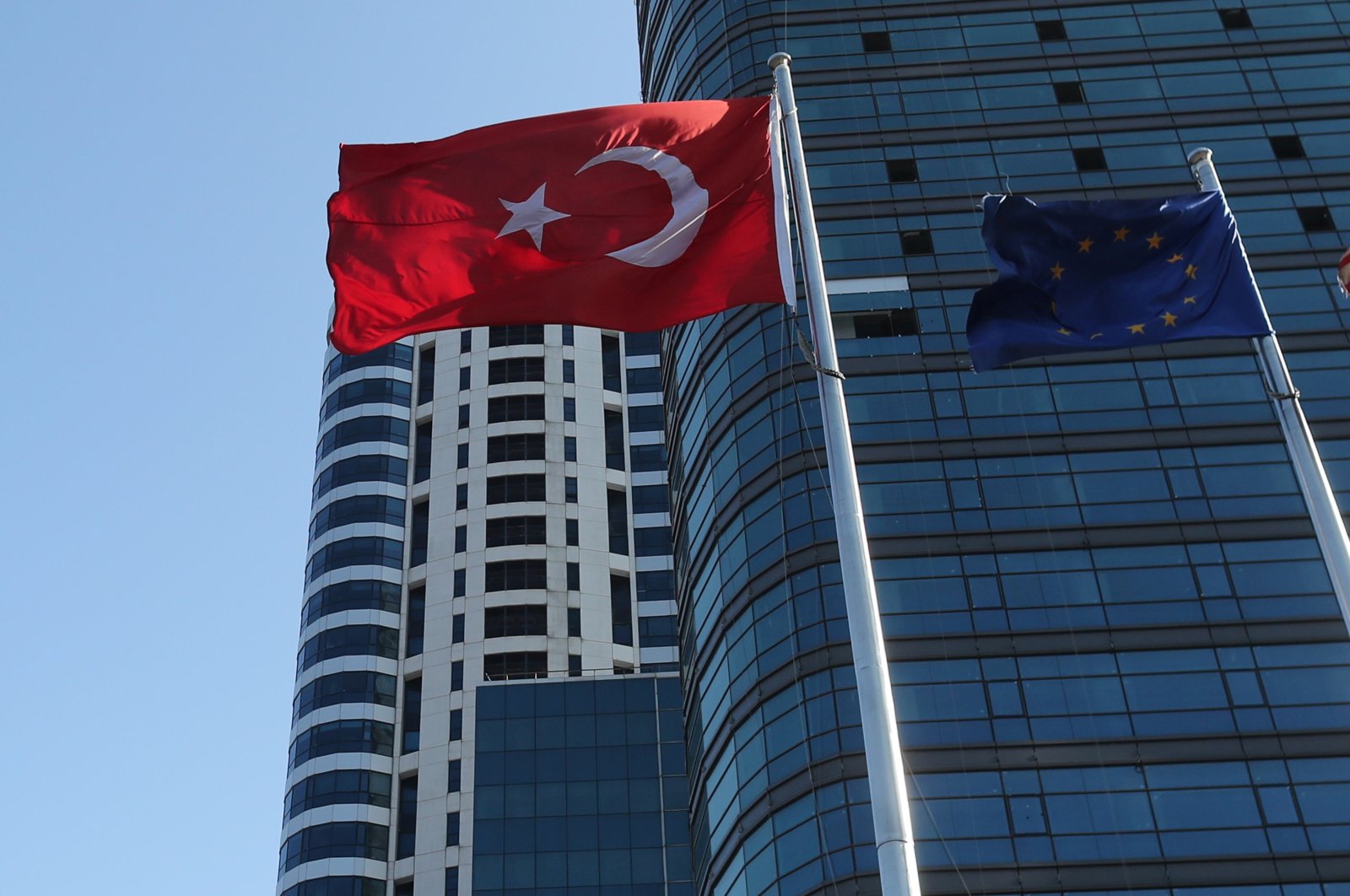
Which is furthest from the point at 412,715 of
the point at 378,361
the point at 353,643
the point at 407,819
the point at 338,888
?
the point at 378,361

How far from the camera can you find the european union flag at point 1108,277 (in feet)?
83.3

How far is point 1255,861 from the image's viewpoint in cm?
4669

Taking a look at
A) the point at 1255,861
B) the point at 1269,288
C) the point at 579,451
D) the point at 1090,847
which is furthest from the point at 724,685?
the point at 579,451

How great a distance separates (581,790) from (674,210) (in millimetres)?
70623

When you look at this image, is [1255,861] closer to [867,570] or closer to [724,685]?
[724,685]

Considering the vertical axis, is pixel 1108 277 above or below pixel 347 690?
below

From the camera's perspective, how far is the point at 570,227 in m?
25.3

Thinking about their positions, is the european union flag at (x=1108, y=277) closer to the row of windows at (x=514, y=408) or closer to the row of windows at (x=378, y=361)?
the row of windows at (x=514, y=408)

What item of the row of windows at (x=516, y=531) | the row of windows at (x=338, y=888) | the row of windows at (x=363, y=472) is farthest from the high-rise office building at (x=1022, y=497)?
the row of windows at (x=363, y=472)

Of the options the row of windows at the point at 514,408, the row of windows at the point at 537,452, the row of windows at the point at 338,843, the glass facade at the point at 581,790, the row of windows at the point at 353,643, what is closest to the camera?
the glass facade at the point at 581,790

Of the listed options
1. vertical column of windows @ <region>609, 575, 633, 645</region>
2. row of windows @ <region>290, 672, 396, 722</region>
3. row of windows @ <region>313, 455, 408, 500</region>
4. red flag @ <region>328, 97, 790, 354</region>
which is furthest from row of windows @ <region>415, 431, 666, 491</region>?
red flag @ <region>328, 97, 790, 354</region>

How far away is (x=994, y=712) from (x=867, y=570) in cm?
2988

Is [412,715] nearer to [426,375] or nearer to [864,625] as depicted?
[426,375]

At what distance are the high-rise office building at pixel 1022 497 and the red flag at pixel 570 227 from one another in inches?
1067
